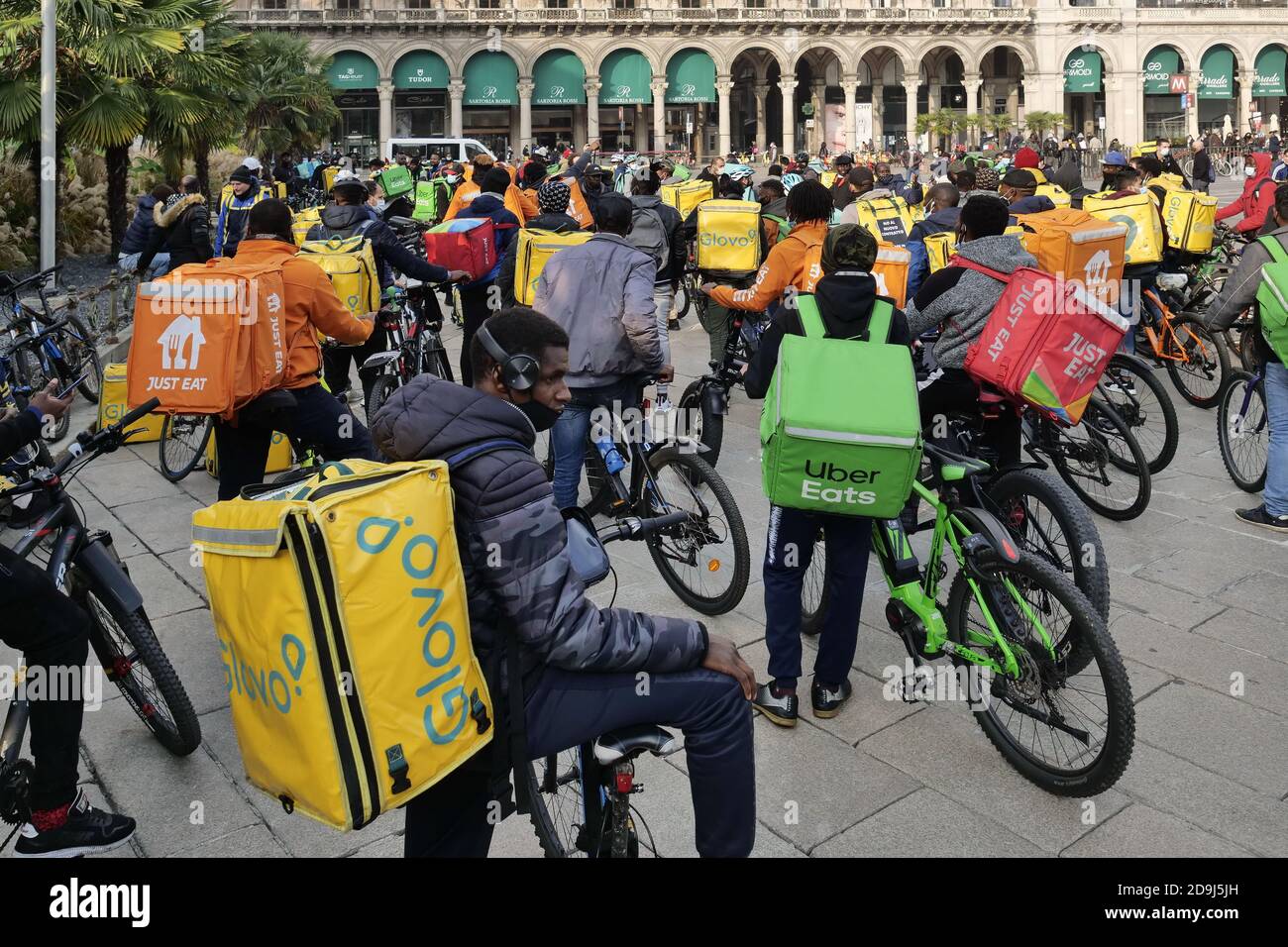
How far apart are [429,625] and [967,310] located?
3.21m

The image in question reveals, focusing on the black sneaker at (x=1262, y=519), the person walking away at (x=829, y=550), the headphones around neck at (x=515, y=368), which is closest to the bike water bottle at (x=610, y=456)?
the person walking away at (x=829, y=550)

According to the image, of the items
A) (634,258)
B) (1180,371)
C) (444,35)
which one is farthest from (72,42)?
(444,35)

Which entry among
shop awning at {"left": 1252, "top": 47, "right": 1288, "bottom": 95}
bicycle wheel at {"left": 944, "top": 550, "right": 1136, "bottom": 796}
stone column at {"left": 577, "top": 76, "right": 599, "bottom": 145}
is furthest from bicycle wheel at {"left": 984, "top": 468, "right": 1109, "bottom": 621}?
shop awning at {"left": 1252, "top": 47, "right": 1288, "bottom": 95}

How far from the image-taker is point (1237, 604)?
5152 millimetres

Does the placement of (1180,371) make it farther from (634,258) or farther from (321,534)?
(321,534)

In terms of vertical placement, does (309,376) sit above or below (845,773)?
above

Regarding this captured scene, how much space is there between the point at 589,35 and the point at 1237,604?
5065 centimetres

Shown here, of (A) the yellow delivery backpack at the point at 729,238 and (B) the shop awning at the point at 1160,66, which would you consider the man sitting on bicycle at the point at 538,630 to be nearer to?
(A) the yellow delivery backpack at the point at 729,238

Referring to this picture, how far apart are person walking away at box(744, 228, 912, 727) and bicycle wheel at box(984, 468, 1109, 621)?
0.71m

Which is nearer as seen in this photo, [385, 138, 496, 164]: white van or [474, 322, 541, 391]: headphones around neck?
[474, 322, 541, 391]: headphones around neck

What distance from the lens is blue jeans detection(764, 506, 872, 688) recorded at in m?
4.01

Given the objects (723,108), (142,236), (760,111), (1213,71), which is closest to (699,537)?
(142,236)

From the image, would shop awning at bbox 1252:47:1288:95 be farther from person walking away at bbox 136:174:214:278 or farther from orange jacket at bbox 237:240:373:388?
orange jacket at bbox 237:240:373:388

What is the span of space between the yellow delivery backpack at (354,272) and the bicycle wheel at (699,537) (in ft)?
7.64
